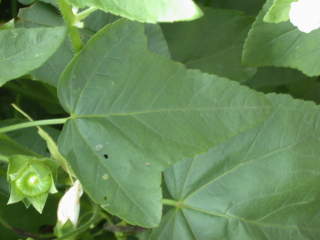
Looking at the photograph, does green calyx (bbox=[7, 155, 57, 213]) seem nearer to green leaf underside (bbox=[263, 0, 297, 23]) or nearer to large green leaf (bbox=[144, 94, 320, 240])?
large green leaf (bbox=[144, 94, 320, 240])

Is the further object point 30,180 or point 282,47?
point 282,47

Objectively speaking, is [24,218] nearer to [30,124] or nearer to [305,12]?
[30,124]

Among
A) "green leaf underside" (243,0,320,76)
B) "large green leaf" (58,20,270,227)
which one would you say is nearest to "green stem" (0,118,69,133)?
"large green leaf" (58,20,270,227)

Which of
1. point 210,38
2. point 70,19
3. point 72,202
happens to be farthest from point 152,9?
point 210,38

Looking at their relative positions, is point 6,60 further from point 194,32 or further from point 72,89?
point 194,32

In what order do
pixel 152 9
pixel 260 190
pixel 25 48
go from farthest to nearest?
pixel 260 190 → pixel 25 48 → pixel 152 9
